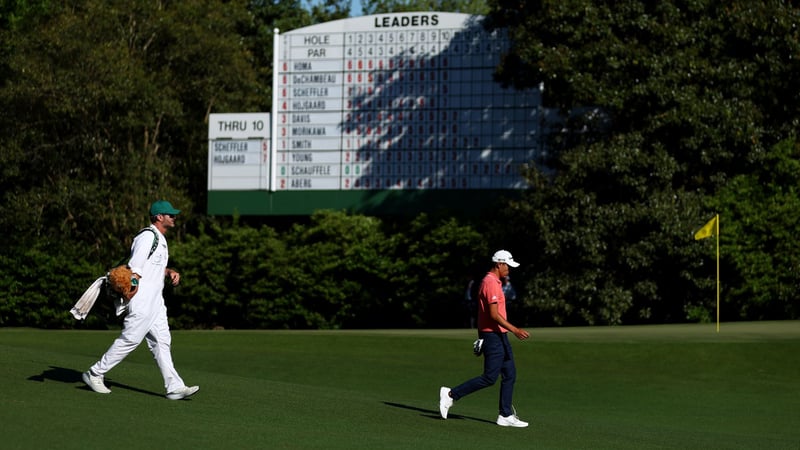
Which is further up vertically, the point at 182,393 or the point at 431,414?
the point at 182,393

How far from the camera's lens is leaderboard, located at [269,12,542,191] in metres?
33.2

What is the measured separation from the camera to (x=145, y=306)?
12.1m

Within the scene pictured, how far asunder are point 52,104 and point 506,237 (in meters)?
13.9

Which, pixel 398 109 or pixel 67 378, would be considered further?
pixel 398 109

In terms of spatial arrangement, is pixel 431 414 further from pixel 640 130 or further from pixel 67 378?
pixel 640 130

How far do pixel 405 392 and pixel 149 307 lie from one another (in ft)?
A: 21.6

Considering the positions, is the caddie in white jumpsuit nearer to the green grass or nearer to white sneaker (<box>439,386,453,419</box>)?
the green grass

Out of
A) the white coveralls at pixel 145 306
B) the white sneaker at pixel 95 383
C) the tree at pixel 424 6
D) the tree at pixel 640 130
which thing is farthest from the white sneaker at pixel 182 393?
the tree at pixel 424 6

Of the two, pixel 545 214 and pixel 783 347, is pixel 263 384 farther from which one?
pixel 545 214

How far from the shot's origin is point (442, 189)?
33.5m

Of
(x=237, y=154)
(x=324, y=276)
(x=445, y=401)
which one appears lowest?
(x=445, y=401)

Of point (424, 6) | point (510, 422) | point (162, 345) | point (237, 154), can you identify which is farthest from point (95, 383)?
point (424, 6)

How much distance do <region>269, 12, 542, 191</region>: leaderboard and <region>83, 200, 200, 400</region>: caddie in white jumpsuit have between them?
2133 cm

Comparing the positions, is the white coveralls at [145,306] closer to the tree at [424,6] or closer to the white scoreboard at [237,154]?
the white scoreboard at [237,154]
